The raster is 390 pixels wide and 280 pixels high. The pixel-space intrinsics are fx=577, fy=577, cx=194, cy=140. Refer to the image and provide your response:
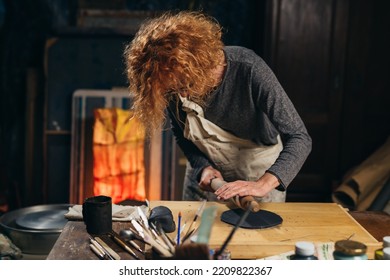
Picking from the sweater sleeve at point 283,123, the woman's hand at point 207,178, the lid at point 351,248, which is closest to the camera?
the lid at point 351,248

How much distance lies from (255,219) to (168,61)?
734 millimetres

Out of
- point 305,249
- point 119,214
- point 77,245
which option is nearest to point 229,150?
point 119,214

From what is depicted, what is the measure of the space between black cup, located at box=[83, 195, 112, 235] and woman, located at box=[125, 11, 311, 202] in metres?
0.46

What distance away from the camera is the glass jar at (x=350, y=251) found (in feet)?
5.83

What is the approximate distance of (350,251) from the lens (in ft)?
5.84

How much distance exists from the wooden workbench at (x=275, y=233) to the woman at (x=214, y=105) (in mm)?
157

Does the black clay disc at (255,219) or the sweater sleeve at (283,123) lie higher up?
the sweater sleeve at (283,123)

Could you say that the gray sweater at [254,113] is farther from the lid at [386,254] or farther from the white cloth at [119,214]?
the lid at [386,254]

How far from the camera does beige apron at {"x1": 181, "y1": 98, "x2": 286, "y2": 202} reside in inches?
120

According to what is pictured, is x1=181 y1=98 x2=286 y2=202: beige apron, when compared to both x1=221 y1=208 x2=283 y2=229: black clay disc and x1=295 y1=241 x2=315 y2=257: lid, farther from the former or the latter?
x1=295 y1=241 x2=315 y2=257: lid

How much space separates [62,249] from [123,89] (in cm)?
308

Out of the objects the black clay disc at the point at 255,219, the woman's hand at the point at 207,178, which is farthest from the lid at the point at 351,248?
the woman's hand at the point at 207,178

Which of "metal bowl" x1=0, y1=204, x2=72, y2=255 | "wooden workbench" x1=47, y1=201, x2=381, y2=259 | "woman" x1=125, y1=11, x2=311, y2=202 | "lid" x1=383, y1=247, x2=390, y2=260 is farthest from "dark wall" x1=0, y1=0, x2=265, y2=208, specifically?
"lid" x1=383, y1=247, x2=390, y2=260

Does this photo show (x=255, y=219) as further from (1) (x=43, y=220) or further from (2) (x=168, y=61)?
(1) (x=43, y=220)
